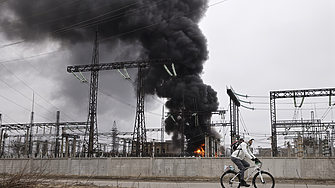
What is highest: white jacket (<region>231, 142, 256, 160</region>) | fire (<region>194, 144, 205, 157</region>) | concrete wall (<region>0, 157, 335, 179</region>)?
white jacket (<region>231, 142, 256, 160</region>)

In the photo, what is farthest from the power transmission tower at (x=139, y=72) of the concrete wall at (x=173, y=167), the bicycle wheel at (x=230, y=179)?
the bicycle wheel at (x=230, y=179)

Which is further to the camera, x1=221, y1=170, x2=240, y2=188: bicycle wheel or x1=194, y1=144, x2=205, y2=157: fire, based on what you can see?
x1=194, y1=144, x2=205, y2=157: fire

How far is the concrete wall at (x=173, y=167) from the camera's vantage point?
19.4m

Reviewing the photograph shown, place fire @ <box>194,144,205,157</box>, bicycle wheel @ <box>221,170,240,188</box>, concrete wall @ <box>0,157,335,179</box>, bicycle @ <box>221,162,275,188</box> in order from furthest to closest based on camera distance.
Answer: fire @ <box>194,144,205,157</box>, concrete wall @ <box>0,157,335,179</box>, bicycle wheel @ <box>221,170,240,188</box>, bicycle @ <box>221,162,275,188</box>

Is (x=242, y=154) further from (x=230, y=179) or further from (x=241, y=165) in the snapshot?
(x=230, y=179)

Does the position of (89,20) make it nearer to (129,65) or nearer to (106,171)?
(129,65)

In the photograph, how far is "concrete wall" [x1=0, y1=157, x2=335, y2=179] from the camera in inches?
765

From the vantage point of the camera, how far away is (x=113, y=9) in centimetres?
4909

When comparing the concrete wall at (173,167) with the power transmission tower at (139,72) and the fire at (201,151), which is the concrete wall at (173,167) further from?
the fire at (201,151)

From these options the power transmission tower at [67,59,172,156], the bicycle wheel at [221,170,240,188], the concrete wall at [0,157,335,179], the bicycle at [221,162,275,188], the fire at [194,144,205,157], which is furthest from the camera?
the fire at [194,144,205,157]

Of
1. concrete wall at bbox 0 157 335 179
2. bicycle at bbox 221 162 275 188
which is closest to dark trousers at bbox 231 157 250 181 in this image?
bicycle at bbox 221 162 275 188

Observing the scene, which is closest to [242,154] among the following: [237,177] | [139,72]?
[237,177]

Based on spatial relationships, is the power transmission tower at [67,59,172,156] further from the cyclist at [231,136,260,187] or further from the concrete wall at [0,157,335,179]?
the cyclist at [231,136,260,187]

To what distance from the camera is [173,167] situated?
71.4 ft
